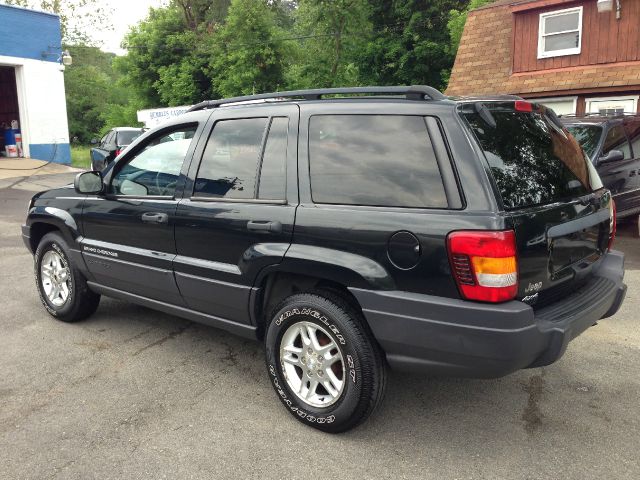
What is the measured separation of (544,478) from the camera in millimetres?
2633

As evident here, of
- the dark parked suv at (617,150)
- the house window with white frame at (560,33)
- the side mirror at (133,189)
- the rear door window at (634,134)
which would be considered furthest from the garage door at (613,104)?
the side mirror at (133,189)

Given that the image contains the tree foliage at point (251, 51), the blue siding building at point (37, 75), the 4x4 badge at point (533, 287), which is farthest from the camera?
the tree foliage at point (251, 51)

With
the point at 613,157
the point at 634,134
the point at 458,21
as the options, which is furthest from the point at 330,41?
the point at 613,157

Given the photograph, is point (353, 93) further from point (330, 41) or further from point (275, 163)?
point (330, 41)

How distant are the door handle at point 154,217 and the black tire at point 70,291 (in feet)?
3.63

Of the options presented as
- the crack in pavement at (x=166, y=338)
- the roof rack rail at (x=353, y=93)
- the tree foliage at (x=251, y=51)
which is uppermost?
the tree foliage at (x=251, y=51)

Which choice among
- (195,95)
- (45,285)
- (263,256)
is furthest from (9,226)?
(195,95)

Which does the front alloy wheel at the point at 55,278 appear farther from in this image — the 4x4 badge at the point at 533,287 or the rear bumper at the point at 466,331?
the 4x4 badge at the point at 533,287

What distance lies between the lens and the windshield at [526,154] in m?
2.75

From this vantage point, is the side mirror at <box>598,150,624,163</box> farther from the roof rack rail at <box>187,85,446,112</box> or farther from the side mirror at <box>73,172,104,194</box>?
the side mirror at <box>73,172,104,194</box>

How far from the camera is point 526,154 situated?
2.95 metres

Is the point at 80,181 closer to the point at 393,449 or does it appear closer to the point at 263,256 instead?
the point at 263,256

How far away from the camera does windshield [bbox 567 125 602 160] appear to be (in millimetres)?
7727

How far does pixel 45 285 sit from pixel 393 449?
3475mm
